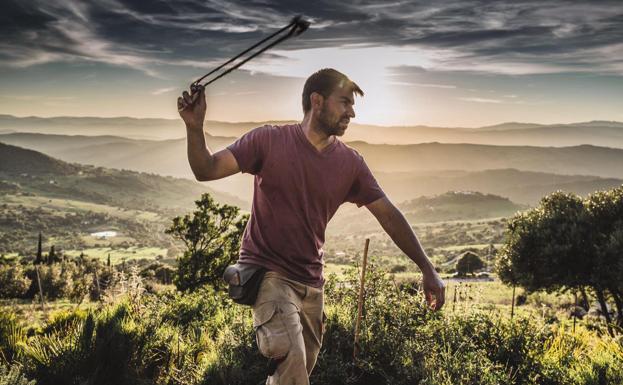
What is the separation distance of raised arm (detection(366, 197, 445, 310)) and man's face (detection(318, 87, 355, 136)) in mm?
784

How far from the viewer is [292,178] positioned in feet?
11.5

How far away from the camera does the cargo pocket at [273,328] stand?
128 inches

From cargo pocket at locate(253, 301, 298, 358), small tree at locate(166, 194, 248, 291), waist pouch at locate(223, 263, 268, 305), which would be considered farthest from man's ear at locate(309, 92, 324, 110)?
small tree at locate(166, 194, 248, 291)

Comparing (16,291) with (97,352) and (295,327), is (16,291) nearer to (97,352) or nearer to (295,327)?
(97,352)

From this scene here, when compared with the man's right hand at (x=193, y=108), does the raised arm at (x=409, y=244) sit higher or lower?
lower

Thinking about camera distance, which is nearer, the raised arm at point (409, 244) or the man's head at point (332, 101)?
the man's head at point (332, 101)

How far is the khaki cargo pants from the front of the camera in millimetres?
3260

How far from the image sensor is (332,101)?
3.62 meters

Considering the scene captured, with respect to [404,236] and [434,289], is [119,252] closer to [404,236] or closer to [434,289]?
[404,236]

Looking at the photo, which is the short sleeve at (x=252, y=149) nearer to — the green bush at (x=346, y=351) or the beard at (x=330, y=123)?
the beard at (x=330, y=123)

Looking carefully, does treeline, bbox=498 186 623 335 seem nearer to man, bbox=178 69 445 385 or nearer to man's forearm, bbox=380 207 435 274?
man's forearm, bbox=380 207 435 274

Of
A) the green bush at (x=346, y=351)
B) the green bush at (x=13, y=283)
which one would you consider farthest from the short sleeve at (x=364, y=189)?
the green bush at (x=13, y=283)

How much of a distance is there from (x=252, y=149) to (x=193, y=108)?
59 cm

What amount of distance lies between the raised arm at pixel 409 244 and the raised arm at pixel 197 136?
149 centimetres
